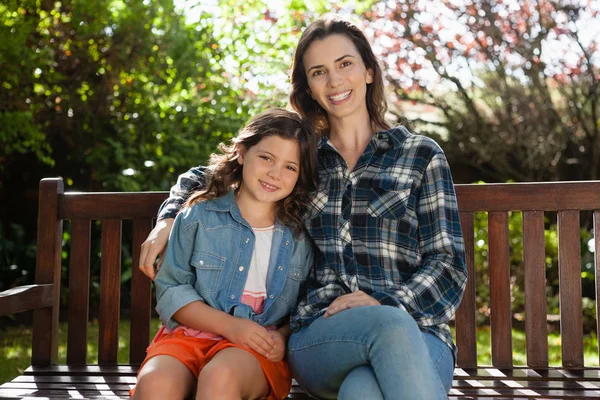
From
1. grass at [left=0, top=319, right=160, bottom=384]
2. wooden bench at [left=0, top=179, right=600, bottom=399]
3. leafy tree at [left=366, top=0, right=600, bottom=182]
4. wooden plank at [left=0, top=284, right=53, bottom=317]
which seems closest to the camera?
wooden plank at [left=0, top=284, right=53, bottom=317]

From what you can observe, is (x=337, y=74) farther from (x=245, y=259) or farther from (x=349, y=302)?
(x=349, y=302)

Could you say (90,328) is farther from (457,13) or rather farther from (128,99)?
(457,13)

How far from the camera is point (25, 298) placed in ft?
10.4

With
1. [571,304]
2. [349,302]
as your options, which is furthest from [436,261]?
[571,304]

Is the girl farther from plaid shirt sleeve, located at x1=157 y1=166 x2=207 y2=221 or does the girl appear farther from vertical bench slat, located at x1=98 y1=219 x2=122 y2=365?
vertical bench slat, located at x1=98 y1=219 x2=122 y2=365

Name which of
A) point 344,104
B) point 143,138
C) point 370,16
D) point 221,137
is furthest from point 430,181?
point 370,16

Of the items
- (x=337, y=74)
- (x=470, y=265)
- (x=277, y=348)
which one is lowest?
(x=277, y=348)

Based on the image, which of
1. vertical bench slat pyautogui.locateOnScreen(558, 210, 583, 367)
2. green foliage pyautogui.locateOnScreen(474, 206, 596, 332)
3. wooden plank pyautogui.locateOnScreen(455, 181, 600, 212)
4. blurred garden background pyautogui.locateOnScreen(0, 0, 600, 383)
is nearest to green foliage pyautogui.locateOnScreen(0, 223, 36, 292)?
blurred garden background pyautogui.locateOnScreen(0, 0, 600, 383)

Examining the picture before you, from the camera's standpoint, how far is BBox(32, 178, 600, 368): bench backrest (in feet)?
10.8

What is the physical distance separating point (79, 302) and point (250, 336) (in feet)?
3.63

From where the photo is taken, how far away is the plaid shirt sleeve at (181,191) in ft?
9.77

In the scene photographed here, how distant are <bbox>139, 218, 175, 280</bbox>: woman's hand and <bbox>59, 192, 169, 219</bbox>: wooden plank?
20.8 inches

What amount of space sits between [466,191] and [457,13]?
4398 mm

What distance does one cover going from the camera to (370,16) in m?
7.43
